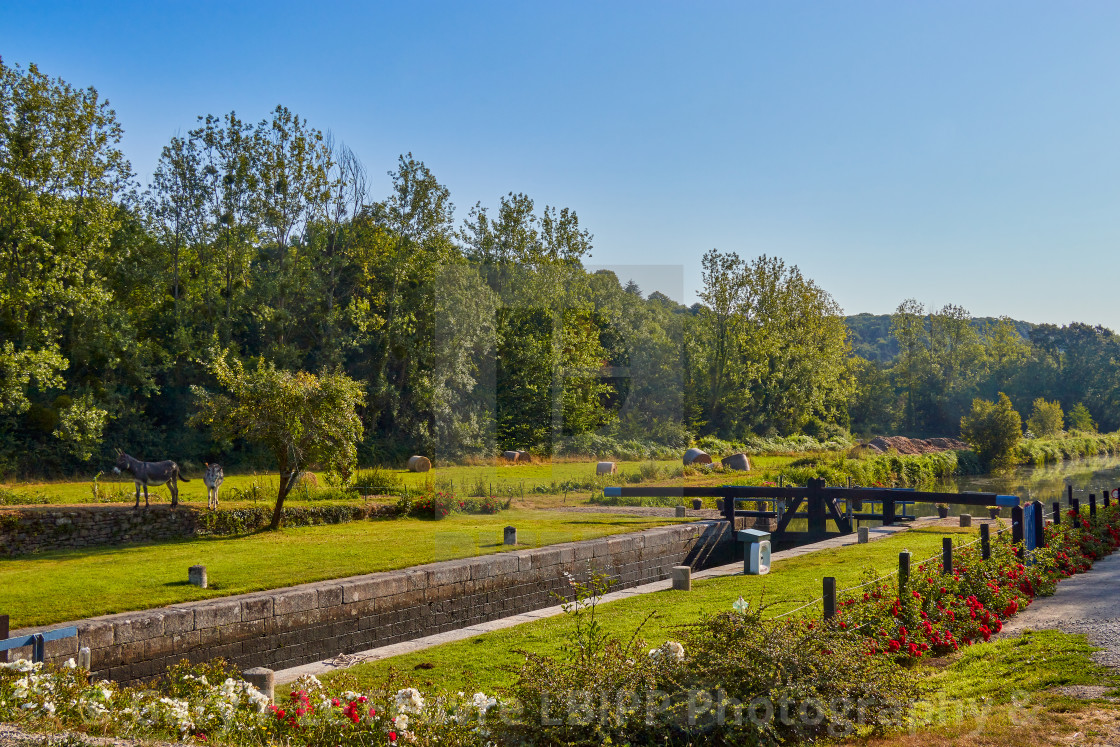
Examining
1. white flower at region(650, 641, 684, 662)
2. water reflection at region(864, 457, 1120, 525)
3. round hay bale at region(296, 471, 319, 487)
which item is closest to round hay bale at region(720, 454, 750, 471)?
water reflection at region(864, 457, 1120, 525)

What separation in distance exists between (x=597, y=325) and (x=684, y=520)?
696 centimetres

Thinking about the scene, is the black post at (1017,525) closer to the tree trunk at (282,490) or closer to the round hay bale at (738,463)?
the tree trunk at (282,490)

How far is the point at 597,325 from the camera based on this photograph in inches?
377

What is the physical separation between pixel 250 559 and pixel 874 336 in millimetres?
108872

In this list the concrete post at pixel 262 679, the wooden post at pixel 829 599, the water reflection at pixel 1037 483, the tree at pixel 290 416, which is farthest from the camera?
the water reflection at pixel 1037 483

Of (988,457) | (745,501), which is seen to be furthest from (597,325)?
(988,457)

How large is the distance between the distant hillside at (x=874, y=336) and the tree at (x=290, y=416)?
90.5 meters

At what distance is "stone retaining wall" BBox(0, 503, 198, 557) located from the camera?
37.5 feet

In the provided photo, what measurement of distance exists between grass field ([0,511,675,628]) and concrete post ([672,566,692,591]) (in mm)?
2104

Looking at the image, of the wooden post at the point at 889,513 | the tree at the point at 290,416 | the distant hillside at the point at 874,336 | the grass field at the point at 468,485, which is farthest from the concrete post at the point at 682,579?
the distant hillside at the point at 874,336

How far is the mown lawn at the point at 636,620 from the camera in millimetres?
6551

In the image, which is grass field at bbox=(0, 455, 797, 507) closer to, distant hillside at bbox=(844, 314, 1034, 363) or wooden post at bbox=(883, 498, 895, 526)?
wooden post at bbox=(883, 498, 895, 526)

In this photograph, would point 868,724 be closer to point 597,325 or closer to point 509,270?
point 597,325

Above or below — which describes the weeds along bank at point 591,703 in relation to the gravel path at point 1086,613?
above
